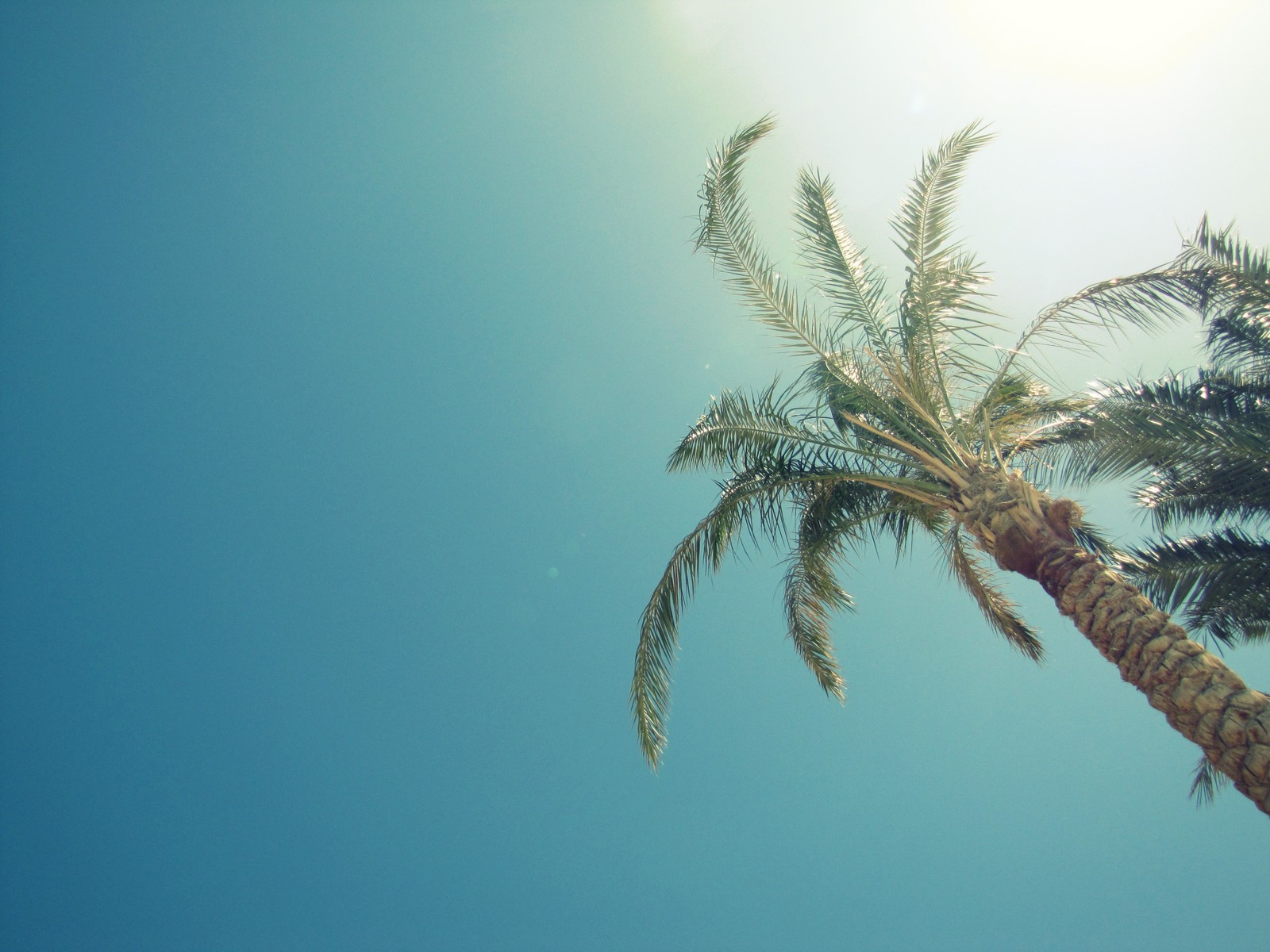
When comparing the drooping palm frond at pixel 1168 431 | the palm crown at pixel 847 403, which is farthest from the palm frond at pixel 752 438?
the drooping palm frond at pixel 1168 431

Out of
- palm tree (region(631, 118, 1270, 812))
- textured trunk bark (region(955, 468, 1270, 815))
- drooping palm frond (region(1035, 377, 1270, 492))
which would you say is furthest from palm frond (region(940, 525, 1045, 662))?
textured trunk bark (region(955, 468, 1270, 815))

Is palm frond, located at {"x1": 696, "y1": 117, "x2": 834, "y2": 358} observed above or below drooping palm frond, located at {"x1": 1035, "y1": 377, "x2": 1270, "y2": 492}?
above

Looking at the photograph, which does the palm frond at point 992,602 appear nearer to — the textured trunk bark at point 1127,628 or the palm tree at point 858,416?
the palm tree at point 858,416

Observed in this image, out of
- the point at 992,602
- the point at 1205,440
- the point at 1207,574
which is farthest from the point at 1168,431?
the point at 992,602

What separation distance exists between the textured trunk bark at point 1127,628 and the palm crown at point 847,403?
1.04 meters

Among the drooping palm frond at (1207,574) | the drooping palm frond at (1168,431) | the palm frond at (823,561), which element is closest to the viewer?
the drooping palm frond at (1168,431)

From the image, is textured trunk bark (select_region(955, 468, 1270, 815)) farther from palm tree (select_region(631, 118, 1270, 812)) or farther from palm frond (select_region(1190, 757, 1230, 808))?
palm frond (select_region(1190, 757, 1230, 808))

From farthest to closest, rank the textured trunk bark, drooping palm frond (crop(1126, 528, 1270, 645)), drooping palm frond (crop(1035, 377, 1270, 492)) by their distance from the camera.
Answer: drooping palm frond (crop(1126, 528, 1270, 645)) → drooping palm frond (crop(1035, 377, 1270, 492)) → the textured trunk bark

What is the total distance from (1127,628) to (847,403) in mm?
4060

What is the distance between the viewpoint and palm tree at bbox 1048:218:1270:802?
757 centimetres

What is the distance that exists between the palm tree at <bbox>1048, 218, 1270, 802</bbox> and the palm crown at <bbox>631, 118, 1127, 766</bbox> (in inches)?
22.3

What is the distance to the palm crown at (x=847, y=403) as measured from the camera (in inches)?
351

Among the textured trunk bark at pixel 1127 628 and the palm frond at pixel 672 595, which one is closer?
the textured trunk bark at pixel 1127 628

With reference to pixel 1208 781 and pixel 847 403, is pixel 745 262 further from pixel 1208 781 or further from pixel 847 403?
pixel 1208 781
